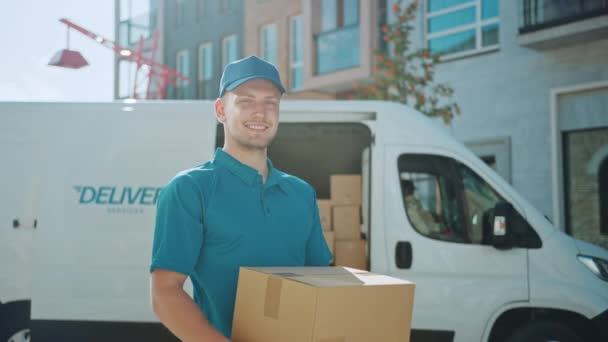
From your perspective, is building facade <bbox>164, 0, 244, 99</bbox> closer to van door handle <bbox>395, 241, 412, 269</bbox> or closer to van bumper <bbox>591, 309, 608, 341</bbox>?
van door handle <bbox>395, 241, 412, 269</bbox>

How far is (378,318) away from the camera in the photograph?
1.68 meters

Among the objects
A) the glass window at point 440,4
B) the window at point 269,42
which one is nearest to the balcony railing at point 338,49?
the glass window at point 440,4

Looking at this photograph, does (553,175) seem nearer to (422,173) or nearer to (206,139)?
(422,173)

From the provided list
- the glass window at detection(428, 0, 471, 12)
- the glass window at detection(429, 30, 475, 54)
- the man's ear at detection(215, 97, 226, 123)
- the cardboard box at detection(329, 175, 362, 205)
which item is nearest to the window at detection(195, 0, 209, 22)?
the glass window at detection(428, 0, 471, 12)

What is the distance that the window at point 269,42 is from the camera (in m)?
20.0

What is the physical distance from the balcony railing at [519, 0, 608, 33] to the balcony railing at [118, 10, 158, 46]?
703 inches

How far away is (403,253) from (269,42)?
16.1 meters

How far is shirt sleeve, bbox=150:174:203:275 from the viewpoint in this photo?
181 cm

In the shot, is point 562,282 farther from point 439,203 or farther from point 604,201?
point 604,201

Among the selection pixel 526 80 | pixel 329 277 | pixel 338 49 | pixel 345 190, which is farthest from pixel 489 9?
pixel 329 277

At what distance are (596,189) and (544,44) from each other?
275 cm

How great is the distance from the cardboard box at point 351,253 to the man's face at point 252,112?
3930 mm

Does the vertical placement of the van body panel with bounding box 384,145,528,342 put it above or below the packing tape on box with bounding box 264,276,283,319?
below

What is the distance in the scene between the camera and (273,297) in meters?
1.73
